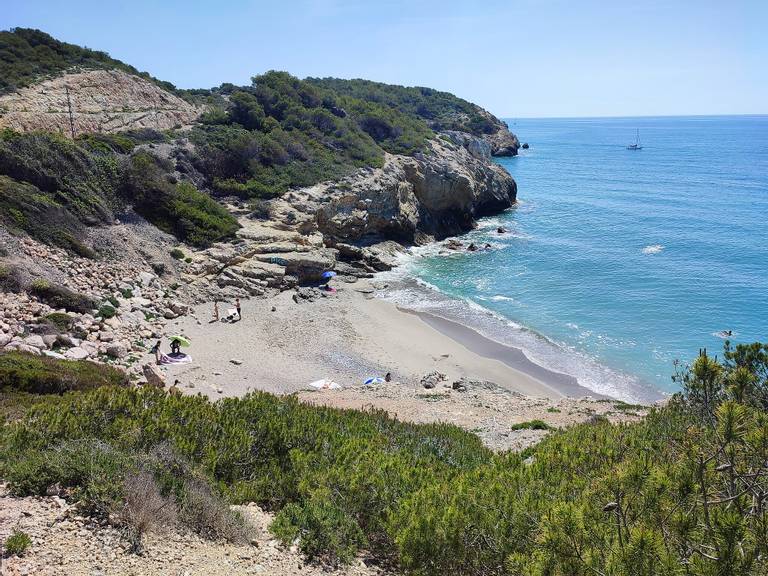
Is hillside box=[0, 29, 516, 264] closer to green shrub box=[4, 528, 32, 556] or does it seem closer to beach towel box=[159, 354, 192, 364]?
beach towel box=[159, 354, 192, 364]

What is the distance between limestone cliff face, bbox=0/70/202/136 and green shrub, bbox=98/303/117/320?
17005mm

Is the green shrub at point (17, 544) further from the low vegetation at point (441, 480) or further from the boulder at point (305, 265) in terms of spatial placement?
the boulder at point (305, 265)

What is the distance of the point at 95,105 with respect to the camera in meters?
40.0

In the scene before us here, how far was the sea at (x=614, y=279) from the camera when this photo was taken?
1045 inches

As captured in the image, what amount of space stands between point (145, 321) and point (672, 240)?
40.8 metres

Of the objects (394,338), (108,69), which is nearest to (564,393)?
(394,338)

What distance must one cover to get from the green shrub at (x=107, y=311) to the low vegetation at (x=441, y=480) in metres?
13.3

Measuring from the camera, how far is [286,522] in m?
7.53

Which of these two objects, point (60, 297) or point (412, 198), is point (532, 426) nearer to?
point (60, 297)

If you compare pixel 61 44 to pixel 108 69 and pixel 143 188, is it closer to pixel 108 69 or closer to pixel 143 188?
pixel 108 69

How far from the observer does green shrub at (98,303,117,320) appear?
21891mm

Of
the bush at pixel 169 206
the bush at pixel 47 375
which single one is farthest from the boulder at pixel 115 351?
the bush at pixel 169 206

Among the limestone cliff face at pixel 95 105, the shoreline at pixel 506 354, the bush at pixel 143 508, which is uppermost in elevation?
the limestone cliff face at pixel 95 105

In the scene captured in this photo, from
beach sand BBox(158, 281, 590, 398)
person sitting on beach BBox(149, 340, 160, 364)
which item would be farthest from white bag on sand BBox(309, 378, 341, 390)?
person sitting on beach BBox(149, 340, 160, 364)
